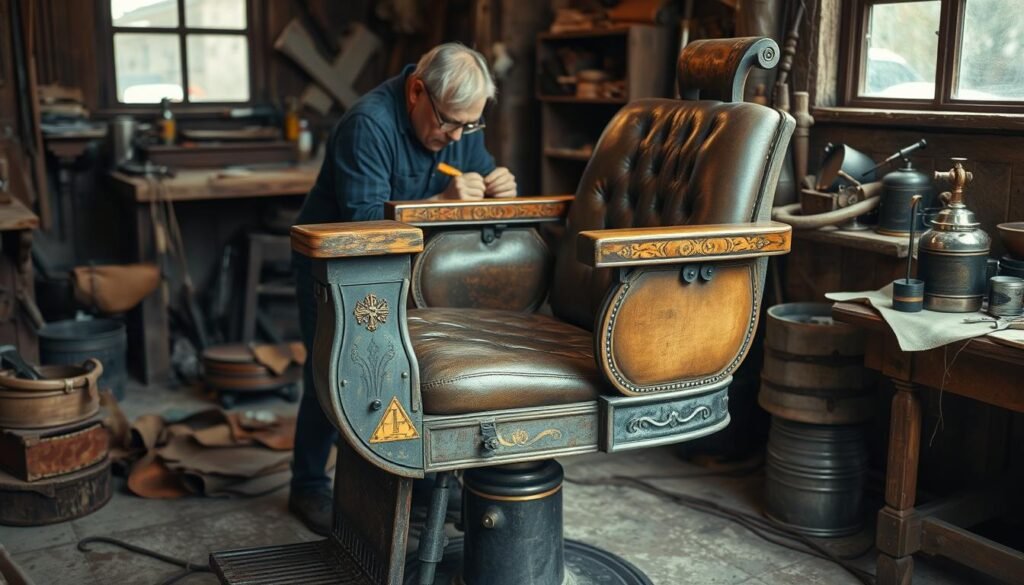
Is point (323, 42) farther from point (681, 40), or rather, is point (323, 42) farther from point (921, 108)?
point (921, 108)

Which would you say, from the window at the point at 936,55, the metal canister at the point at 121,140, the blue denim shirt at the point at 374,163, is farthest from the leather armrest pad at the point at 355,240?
the metal canister at the point at 121,140

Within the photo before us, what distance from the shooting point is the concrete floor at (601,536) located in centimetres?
297

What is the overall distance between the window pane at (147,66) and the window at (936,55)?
11.1 ft

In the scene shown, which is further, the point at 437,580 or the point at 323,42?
the point at 323,42

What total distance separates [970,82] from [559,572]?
1862 millimetres

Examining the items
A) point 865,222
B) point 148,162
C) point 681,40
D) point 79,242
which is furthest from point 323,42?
point 865,222

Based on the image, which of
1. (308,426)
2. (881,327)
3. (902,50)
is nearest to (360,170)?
(308,426)

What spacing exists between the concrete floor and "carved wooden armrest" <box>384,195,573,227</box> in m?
0.94

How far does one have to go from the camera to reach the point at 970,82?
128 inches

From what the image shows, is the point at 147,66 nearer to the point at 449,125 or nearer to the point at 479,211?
the point at 449,125

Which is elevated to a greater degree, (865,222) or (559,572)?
(865,222)

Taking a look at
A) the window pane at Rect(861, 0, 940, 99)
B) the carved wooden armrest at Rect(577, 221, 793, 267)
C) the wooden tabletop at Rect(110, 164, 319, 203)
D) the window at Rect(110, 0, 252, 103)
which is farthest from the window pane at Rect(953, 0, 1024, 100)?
the window at Rect(110, 0, 252, 103)

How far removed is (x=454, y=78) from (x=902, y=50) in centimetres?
148

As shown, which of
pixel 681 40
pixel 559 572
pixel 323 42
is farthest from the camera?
pixel 323 42
